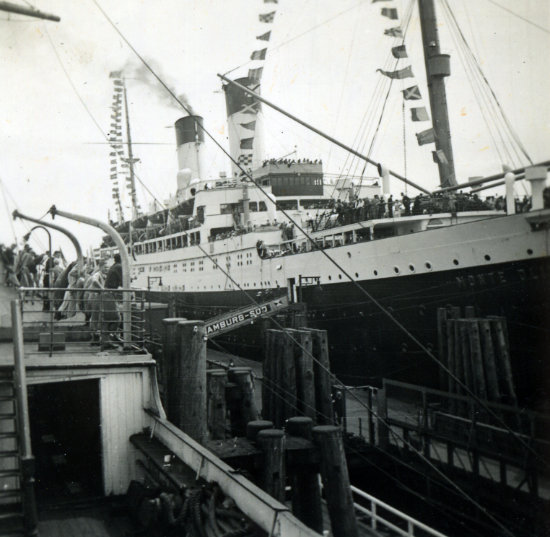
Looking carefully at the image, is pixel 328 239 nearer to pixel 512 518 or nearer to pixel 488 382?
pixel 488 382

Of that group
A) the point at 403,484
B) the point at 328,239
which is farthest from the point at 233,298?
the point at 403,484

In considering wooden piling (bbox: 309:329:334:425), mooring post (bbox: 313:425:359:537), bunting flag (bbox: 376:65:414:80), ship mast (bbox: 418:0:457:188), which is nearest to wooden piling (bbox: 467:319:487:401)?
wooden piling (bbox: 309:329:334:425)

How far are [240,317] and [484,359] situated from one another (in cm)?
610

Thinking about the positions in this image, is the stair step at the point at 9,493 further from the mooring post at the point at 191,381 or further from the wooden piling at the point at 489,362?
the wooden piling at the point at 489,362

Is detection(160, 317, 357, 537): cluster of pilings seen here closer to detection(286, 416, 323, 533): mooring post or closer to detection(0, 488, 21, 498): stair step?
detection(286, 416, 323, 533): mooring post

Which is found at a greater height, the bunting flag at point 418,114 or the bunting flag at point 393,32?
the bunting flag at point 393,32

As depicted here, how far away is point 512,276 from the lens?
32.3 feet

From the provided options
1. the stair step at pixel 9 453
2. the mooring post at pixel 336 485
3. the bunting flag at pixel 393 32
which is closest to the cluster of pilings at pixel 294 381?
the mooring post at pixel 336 485

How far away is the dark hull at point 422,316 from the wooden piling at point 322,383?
117 inches

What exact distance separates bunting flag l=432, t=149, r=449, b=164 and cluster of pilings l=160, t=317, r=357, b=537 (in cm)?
598

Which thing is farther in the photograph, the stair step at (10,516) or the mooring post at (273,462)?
the mooring post at (273,462)

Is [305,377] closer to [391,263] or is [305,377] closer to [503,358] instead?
[503,358]

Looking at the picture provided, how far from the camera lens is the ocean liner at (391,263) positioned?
9719mm

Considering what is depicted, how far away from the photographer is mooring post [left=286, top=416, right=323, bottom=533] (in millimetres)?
5555
